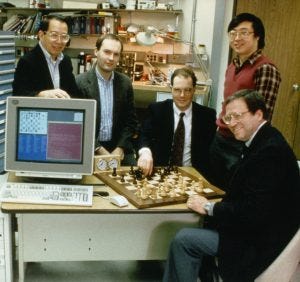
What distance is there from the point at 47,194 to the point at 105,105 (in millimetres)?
1132

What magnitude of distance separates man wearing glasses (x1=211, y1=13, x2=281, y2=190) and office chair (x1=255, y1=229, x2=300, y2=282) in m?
0.70

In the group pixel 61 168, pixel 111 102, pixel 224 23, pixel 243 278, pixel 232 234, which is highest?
pixel 224 23

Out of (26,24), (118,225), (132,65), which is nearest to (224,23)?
(132,65)

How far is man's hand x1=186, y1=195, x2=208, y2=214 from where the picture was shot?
75.2 inches

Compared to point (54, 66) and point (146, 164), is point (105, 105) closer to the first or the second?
point (54, 66)

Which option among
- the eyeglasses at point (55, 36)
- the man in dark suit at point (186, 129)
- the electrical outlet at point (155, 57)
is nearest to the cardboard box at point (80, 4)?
the electrical outlet at point (155, 57)

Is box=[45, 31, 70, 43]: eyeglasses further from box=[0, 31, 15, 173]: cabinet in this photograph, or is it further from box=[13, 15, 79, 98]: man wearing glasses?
box=[0, 31, 15, 173]: cabinet

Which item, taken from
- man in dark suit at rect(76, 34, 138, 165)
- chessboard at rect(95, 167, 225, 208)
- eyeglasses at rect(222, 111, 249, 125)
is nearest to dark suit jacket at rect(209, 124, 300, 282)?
eyeglasses at rect(222, 111, 249, 125)

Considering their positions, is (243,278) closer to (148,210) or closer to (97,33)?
(148,210)

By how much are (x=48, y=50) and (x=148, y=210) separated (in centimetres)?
140

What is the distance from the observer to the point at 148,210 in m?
1.89

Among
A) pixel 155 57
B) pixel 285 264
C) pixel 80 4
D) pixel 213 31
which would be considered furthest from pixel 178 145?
pixel 80 4

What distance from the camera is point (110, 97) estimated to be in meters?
2.96

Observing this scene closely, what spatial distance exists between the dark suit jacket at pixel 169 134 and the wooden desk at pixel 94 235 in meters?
0.51
